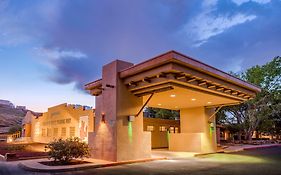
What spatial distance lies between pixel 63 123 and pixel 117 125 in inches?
550

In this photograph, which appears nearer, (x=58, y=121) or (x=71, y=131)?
(x=71, y=131)

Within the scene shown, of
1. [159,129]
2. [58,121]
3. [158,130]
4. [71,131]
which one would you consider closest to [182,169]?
[158,130]

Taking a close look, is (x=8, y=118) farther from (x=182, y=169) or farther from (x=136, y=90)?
(x=182, y=169)

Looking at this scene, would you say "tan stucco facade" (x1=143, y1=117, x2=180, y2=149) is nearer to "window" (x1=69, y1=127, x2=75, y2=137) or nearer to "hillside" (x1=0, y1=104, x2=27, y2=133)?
"window" (x1=69, y1=127, x2=75, y2=137)

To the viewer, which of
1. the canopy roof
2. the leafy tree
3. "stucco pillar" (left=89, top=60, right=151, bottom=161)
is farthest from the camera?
the leafy tree

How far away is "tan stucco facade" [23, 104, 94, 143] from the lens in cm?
1956

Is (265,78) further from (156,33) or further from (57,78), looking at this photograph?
(57,78)

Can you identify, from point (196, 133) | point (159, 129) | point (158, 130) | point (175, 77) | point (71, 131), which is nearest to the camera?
point (175, 77)

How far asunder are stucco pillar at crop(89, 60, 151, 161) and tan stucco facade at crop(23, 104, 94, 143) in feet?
24.9

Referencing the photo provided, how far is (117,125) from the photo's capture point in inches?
416

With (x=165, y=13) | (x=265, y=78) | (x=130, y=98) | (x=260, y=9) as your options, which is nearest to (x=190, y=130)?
(x=130, y=98)

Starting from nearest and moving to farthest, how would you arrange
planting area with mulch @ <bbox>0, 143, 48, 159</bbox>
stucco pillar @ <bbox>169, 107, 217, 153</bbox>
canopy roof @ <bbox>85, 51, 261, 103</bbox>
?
1. canopy roof @ <bbox>85, 51, 261, 103</bbox>
2. planting area with mulch @ <bbox>0, 143, 48, 159</bbox>
3. stucco pillar @ <bbox>169, 107, 217, 153</bbox>

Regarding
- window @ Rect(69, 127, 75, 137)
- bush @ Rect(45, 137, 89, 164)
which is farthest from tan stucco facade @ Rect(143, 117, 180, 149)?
bush @ Rect(45, 137, 89, 164)

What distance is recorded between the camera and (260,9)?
52.8 meters
